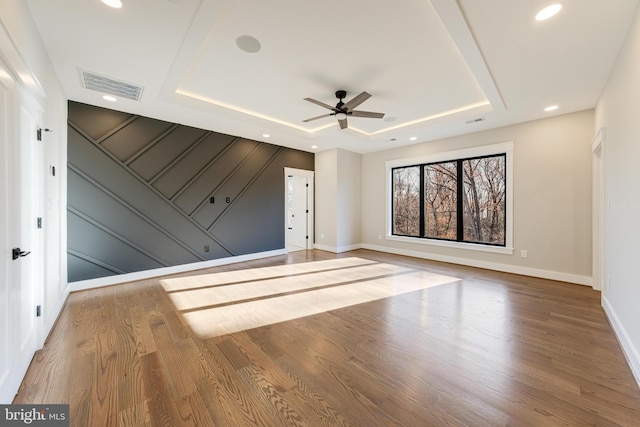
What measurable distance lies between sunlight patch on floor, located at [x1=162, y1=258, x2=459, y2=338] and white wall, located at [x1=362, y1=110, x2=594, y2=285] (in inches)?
63.5

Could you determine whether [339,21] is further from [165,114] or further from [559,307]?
[559,307]

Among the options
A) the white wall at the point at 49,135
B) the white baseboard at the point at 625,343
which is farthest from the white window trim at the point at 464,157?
the white wall at the point at 49,135

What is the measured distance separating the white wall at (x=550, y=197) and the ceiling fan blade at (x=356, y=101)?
308 centimetres

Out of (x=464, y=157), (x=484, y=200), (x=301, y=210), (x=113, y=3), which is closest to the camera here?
(x=113, y=3)

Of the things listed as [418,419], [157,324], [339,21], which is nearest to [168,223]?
[157,324]

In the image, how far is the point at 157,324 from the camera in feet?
8.59

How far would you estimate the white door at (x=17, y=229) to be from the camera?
1507mm

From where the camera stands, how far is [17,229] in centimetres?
172

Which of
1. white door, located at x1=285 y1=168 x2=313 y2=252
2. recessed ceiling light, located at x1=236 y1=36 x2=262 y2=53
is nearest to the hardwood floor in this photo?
recessed ceiling light, located at x1=236 y1=36 x2=262 y2=53

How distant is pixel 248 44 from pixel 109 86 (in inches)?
81.7

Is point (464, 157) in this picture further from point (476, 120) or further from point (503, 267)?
point (503, 267)

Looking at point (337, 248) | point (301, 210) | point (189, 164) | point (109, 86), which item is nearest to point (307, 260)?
point (337, 248)

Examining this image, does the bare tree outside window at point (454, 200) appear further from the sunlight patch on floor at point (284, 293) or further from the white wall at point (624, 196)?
the white wall at point (624, 196)

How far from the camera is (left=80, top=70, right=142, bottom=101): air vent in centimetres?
299
